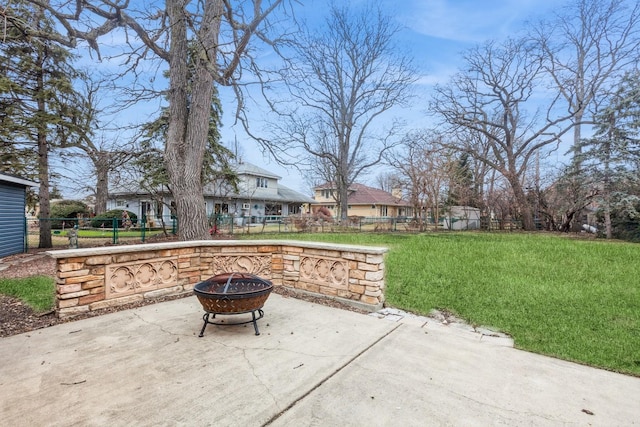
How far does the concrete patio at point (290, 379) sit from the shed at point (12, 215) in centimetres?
911

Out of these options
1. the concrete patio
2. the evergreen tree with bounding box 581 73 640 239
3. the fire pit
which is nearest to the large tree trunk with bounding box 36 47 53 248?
the concrete patio

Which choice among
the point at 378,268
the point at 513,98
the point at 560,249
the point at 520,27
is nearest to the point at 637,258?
the point at 560,249

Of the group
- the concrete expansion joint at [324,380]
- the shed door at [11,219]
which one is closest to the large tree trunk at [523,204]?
the concrete expansion joint at [324,380]

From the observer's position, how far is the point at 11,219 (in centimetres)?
1024

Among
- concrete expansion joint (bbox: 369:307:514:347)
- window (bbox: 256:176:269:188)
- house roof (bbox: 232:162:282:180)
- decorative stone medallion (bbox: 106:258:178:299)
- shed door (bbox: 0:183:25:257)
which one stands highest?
house roof (bbox: 232:162:282:180)

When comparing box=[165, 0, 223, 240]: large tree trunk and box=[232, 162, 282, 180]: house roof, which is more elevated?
box=[232, 162, 282, 180]: house roof

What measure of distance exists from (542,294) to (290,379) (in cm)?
484

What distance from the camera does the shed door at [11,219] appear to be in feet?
32.2

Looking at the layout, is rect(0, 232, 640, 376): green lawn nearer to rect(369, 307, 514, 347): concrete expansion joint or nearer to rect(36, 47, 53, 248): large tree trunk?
rect(369, 307, 514, 347): concrete expansion joint

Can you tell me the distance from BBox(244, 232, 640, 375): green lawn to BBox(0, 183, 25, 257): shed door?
11770 mm

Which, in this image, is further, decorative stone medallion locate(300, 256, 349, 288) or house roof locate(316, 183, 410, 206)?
house roof locate(316, 183, 410, 206)

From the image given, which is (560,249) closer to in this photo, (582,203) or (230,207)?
(582,203)

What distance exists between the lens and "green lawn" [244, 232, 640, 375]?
11.6ft

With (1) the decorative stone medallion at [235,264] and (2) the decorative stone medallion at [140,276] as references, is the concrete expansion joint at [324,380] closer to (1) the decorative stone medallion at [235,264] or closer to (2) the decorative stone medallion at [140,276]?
(1) the decorative stone medallion at [235,264]
